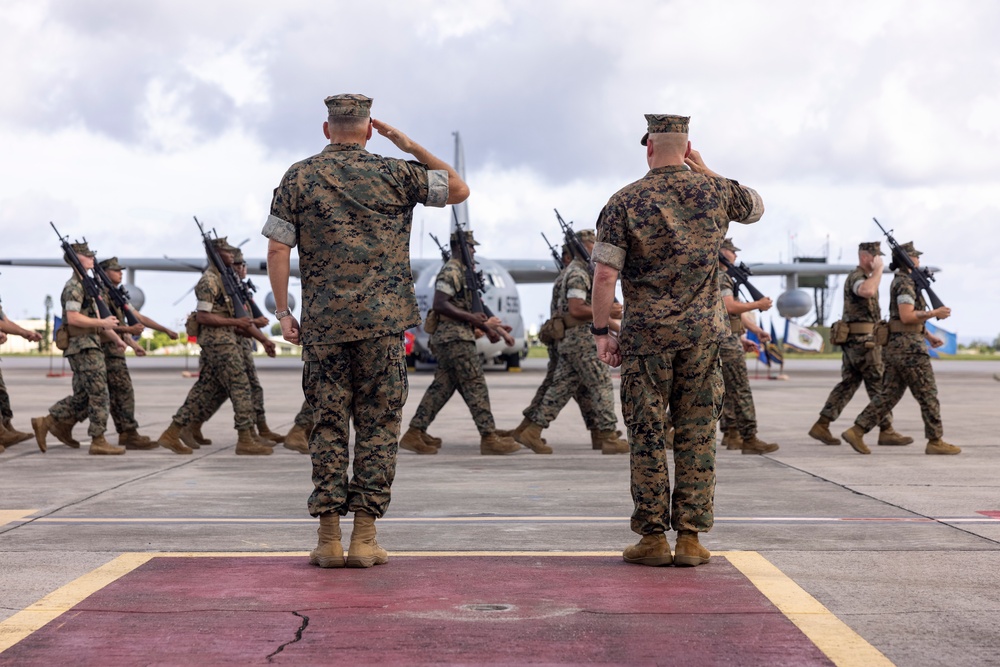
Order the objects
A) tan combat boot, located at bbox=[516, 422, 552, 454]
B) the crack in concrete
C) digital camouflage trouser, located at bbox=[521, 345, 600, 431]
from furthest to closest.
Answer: digital camouflage trouser, located at bbox=[521, 345, 600, 431], tan combat boot, located at bbox=[516, 422, 552, 454], the crack in concrete

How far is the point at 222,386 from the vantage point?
33.0 ft

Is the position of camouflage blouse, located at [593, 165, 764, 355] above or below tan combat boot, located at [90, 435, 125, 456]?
above

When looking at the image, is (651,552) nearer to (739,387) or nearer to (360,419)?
(360,419)

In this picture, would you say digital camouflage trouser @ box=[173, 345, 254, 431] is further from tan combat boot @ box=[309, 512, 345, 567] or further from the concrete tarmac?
tan combat boot @ box=[309, 512, 345, 567]

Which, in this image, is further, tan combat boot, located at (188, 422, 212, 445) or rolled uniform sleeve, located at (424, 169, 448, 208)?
tan combat boot, located at (188, 422, 212, 445)

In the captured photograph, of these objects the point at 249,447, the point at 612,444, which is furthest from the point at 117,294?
the point at 612,444

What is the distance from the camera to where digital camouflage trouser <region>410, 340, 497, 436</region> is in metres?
9.77

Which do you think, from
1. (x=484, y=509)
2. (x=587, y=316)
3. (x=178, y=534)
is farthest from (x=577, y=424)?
(x=178, y=534)

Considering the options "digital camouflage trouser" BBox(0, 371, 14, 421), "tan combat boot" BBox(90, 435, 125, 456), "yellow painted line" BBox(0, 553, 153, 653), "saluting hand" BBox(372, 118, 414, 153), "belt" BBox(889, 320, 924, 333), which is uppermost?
"saluting hand" BBox(372, 118, 414, 153)

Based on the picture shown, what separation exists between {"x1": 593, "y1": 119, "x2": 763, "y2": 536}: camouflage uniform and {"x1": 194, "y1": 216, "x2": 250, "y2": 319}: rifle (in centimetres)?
582

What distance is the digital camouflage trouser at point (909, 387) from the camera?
32.1 ft

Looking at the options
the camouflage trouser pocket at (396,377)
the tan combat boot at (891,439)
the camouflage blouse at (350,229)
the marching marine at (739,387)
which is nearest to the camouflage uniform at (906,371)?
the tan combat boot at (891,439)

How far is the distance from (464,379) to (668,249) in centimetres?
498

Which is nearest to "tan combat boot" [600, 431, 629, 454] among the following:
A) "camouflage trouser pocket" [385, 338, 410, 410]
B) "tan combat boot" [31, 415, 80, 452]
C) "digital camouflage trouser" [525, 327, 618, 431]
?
"digital camouflage trouser" [525, 327, 618, 431]
